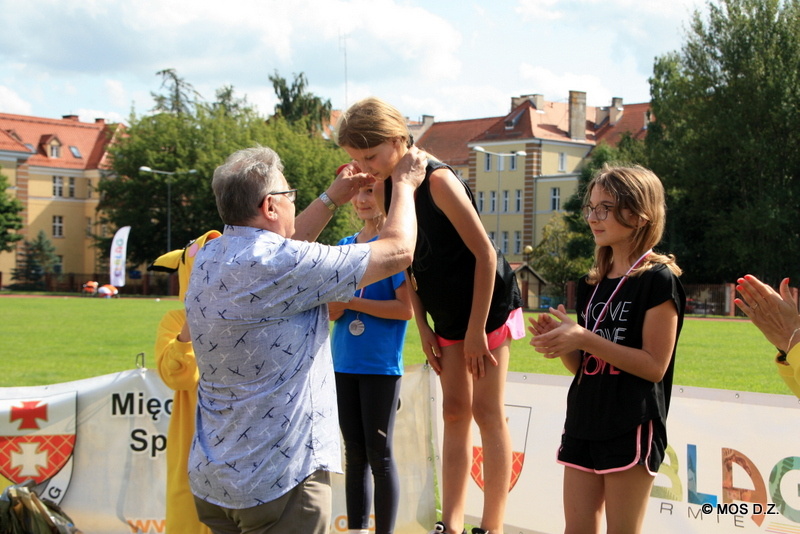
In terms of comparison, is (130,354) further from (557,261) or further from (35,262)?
(35,262)

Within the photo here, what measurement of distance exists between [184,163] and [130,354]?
5255cm

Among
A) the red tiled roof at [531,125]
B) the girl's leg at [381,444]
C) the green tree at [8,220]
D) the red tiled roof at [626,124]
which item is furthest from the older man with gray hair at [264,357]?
the red tiled roof at [626,124]

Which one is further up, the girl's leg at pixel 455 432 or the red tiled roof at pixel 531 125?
the red tiled roof at pixel 531 125

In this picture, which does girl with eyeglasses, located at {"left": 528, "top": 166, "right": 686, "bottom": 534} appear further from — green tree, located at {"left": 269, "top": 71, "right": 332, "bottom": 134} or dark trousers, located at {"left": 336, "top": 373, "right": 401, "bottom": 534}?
green tree, located at {"left": 269, "top": 71, "right": 332, "bottom": 134}

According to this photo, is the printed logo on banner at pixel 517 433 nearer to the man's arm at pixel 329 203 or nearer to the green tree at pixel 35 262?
the man's arm at pixel 329 203

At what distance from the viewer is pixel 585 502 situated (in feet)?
11.9

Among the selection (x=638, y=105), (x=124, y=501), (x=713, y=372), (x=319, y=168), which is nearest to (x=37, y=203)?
(x=319, y=168)

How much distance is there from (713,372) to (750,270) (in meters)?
36.7

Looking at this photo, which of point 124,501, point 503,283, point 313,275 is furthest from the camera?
point 124,501

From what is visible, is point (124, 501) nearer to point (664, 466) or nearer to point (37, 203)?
point (664, 466)

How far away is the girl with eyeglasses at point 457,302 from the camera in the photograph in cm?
397

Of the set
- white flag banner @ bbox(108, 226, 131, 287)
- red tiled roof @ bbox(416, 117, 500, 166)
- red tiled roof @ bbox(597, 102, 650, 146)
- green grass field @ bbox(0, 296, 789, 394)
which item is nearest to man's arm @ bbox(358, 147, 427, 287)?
green grass field @ bbox(0, 296, 789, 394)

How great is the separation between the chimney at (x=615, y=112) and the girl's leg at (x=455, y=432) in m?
87.2

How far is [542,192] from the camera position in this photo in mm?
79312
